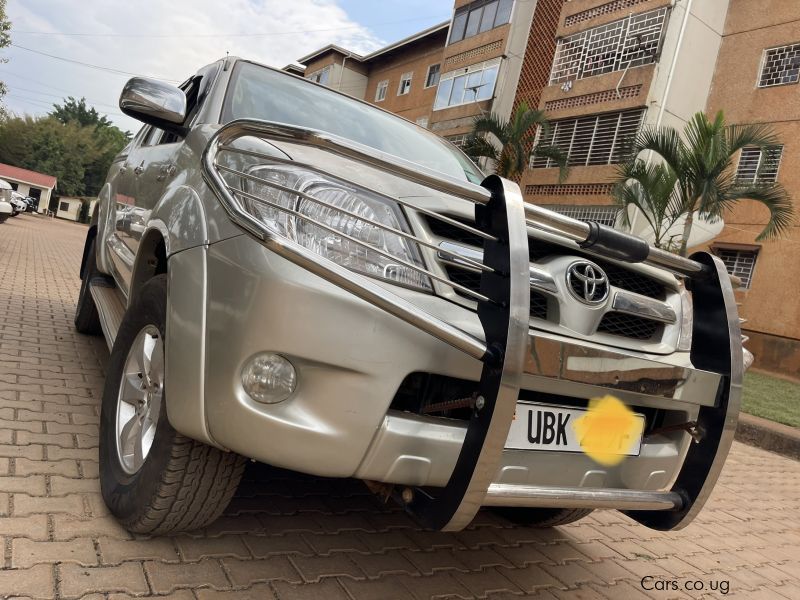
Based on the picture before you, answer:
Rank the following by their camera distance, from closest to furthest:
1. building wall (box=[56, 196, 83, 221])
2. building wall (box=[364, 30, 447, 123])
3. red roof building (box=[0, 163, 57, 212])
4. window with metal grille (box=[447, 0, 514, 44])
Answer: window with metal grille (box=[447, 0, 514, 44]), building wall (box=[364, 30, 447, 123]), red roof building (box=[0, 163, 57, 212]), building wall (box=[56, 196, 83, 221])

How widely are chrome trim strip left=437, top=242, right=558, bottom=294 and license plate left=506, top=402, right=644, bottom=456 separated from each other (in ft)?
1.13

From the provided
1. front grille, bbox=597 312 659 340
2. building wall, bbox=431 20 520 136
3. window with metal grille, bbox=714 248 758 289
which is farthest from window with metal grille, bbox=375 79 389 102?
front grille, bbox=597 312 659 340

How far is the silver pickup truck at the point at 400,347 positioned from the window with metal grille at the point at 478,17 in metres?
24.2

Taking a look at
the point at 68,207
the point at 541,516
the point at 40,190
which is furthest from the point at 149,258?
the point at 68,207

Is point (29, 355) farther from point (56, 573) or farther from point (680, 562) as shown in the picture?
point (680, 562)

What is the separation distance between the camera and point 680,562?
299 centimetres

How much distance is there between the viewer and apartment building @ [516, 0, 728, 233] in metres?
17.3

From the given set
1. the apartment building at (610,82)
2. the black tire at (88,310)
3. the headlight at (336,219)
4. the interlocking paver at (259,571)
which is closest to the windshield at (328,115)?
the headlight at (336,219)

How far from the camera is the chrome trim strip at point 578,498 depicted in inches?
69.4

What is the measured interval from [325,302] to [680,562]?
2328 millimetres

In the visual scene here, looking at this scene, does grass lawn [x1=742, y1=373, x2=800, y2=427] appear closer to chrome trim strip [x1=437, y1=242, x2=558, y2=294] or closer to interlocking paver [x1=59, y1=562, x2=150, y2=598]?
chrome trim strip [x1=437, y1=242, x2=558, y2=294]

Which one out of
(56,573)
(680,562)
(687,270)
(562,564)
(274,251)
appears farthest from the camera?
(680,562)

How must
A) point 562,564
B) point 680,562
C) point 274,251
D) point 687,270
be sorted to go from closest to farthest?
point 274,251 → point 687,270 → point 562,564 → point 680,562

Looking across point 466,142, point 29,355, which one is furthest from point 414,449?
point 466,142
